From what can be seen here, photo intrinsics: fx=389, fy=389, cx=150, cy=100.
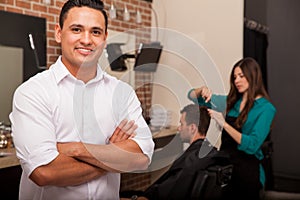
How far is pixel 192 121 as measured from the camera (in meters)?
1.46

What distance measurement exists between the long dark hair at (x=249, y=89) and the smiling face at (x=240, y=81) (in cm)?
2

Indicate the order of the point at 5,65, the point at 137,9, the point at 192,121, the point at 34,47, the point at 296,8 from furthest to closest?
the point at 137,9
the point at 296,8
the point at 34,47
the point at 5,65
the point at 192,121

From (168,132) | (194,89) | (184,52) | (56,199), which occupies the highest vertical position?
(184,52)

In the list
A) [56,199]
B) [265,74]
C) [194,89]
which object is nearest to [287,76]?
[265,74]

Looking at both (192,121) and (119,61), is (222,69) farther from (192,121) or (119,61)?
(192,121)

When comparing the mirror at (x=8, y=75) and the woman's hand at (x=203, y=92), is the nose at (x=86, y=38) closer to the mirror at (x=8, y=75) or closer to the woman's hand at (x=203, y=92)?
the woman's hand at (x=203, y=92)

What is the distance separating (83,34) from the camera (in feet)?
4.00

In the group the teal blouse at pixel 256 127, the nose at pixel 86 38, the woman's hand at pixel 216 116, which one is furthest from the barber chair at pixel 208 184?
the nose at pixel 86 38

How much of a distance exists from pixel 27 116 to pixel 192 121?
0.61m

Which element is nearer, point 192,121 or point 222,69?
point 192,121

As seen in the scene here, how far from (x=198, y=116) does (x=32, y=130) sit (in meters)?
0.62

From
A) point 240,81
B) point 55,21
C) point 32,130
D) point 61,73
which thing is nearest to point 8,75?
point 55,21

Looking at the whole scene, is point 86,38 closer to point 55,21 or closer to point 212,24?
point 55,21

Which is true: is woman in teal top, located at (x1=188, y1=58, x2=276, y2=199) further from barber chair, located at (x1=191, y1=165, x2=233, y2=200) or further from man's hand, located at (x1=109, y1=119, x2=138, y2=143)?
man's hand, located at (x1=109, y1=119, x2=138, y2=143)
